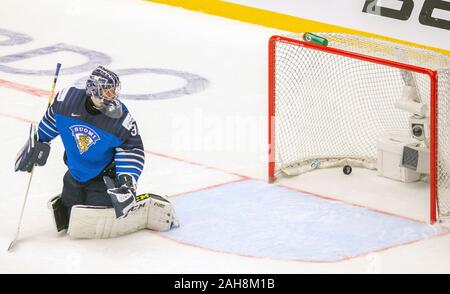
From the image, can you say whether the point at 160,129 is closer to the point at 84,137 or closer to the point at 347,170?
the point at 347,170

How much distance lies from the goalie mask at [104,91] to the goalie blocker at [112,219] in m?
0.47

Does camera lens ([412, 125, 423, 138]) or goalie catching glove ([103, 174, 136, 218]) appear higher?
camera lens ([412, 125, 423, 138])

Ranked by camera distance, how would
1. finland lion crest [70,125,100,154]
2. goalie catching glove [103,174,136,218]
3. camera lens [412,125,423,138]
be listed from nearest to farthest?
goalie catching glove [103,174,136,218], finland lion crest [70,125,100,154], camera lens [412,125,423,138]

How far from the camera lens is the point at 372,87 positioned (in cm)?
721

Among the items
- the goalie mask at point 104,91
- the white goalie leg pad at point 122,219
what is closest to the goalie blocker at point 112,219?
the white goalie leg pad at point 122,219

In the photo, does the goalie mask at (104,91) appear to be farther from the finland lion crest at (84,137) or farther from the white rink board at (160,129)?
the white rink board at (160,129)

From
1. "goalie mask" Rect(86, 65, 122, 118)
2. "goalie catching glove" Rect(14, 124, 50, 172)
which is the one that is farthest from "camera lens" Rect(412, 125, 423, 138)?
"goalie catching glove" Rect(14, 124, 50, 172)

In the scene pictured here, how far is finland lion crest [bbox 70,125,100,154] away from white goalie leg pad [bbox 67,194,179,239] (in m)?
0.28

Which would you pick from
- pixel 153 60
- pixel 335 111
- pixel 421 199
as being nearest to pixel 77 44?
pixel 153 60

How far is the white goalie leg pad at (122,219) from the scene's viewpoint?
541 centimetres

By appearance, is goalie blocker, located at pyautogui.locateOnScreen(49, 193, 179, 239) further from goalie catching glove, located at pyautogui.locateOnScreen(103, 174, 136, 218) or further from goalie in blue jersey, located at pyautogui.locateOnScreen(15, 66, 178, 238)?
A: goalie catching glove, located at pyautogui.locateOnScreen(103, 174, 136, 218)

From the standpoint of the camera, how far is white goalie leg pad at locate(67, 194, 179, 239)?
5406 millimetres

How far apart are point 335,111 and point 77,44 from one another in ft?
9.71

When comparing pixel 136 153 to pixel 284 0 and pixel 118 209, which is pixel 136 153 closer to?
pixel 118 209
